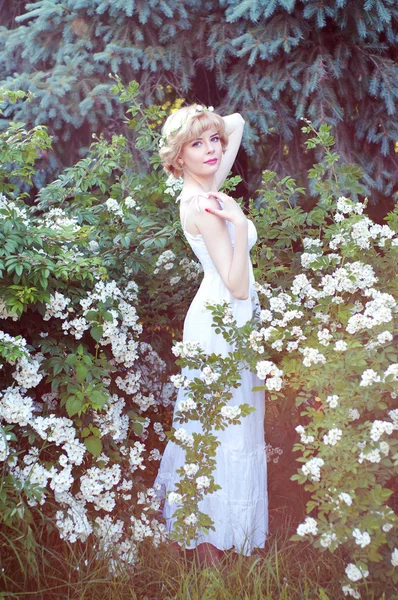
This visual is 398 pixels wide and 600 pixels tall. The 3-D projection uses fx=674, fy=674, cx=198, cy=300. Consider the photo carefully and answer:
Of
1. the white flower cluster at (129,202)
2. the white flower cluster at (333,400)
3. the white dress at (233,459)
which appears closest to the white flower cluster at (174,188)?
the white flower cluster at (129,202)

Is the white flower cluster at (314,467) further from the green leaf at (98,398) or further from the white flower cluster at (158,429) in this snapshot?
the white flower cluster at (158,429)

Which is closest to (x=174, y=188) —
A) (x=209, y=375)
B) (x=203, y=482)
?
(x=209, y=375)

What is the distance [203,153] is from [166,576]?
6.14ft

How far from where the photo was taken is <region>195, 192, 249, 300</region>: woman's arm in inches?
113

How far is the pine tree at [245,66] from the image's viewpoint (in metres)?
4.92

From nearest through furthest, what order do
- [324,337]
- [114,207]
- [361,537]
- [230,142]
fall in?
[361,537]
[324,337]
[230,142]
[114,207]

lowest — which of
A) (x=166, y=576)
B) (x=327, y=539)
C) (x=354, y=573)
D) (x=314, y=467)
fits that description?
(x=166, y=576)

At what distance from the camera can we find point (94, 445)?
114 inches

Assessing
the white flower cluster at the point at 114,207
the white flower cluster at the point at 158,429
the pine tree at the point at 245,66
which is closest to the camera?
the white flower cluster at the point at 158,429

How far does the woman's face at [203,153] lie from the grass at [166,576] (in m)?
1.72

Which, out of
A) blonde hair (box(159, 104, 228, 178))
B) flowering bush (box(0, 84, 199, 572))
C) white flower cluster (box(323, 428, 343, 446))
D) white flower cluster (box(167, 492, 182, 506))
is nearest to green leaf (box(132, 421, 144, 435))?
flowering bush (box(0, 84, 199, 572))

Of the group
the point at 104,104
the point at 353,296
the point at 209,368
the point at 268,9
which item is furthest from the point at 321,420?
the point at 104,104

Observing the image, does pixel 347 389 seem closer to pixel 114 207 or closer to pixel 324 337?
pixel 324 337

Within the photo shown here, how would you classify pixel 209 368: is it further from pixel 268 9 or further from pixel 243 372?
pixel 268 9
